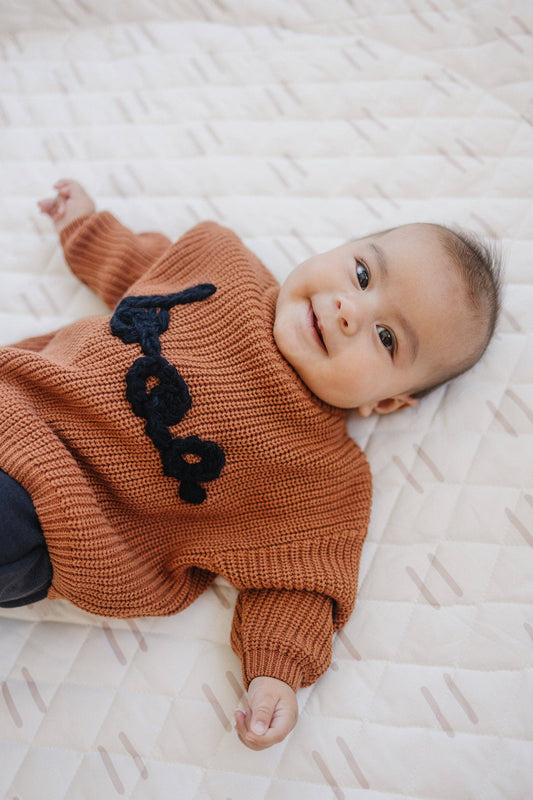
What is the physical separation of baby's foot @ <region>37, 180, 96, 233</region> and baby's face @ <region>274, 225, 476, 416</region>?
52 cm

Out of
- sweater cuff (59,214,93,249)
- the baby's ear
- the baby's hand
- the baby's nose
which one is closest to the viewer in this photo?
the baby's hand

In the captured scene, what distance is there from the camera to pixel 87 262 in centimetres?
131

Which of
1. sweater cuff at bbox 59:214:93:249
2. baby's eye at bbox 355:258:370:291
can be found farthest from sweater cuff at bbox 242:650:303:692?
sweater cuff at bbox 59:214:93:249

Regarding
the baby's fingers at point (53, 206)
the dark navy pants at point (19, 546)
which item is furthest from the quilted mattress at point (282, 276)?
the dark navy pants at point (19, 546)

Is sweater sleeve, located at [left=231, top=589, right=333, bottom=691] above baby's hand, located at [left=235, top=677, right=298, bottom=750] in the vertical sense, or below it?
above

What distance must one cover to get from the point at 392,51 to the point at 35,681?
1.44m

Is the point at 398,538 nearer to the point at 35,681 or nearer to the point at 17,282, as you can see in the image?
the point at 35,681

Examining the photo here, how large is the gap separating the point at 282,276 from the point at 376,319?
30 cm

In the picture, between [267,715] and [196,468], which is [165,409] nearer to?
[196,468]

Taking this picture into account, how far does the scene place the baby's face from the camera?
107 centimetres

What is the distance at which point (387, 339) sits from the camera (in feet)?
3.62

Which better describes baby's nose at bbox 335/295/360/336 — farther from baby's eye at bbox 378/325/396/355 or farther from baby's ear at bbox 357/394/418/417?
baby's ear at bbox 357/394/418/417

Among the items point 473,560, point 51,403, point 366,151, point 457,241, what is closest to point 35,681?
point 51,403

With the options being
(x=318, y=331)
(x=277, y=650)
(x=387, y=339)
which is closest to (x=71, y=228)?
(x=318, y=331)
